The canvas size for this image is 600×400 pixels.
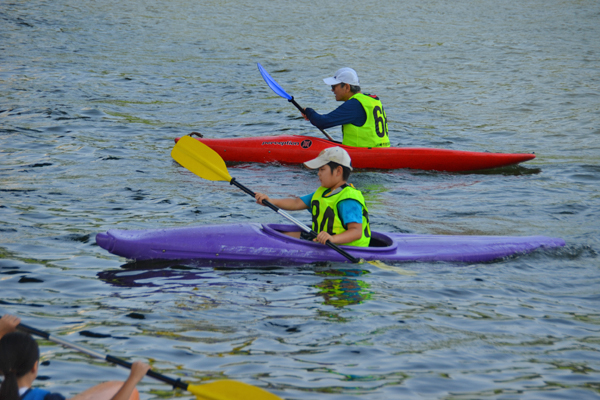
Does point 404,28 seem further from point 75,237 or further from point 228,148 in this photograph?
point 75,237

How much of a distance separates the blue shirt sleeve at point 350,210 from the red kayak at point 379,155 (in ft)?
10.4

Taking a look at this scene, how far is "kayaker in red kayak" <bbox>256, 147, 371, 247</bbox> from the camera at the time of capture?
188 inches

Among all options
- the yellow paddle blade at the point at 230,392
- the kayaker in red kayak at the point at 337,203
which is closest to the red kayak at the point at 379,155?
the kayaker in red kayak at the point at 337,203

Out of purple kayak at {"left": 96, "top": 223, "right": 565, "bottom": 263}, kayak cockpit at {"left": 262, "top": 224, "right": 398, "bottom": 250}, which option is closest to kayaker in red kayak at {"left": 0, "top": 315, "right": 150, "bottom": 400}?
purple kayak at {"left": 96, "top": 223, "right": 565, "bottom": 263}

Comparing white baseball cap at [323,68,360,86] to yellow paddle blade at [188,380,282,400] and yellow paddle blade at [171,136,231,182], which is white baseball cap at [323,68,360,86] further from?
yellow paddle blade at [188,380,282,400]

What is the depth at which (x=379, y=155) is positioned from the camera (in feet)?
26.3

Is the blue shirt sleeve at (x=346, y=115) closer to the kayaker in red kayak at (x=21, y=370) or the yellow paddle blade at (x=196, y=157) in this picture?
the yellow paddle blade at (x=196, y=157)

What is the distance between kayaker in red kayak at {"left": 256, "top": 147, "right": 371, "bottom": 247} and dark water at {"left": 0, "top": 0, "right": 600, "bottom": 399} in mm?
281

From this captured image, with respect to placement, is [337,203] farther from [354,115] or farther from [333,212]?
[354,115]

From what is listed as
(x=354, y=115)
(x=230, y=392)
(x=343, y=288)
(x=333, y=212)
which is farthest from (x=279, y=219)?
(x=230, y=392)

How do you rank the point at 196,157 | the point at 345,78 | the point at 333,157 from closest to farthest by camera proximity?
the point at 333,157
the point at 196,157
the point at 345,78

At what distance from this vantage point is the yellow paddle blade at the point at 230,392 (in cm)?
257

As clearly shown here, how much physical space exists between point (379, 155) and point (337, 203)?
3.34m

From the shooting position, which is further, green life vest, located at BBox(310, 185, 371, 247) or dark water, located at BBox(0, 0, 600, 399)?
green life vest, located at BBox(310, 185, 371, 247)
